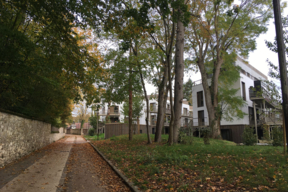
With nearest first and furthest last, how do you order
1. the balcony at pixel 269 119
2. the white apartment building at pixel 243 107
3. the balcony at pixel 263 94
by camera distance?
the balcony at pixel 263 94 < the balcony at pixel 269 119 < the white apartment building at pixel 243 107

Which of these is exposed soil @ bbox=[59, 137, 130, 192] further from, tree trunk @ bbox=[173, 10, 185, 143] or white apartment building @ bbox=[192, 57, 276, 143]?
white apartment building @ bbox=[192, 57, 276, 143]

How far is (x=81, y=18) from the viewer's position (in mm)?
7652

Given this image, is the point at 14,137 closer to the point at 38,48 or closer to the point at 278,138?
the point at 38,48

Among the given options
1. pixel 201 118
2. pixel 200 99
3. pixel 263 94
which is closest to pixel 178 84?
pixel 263 94

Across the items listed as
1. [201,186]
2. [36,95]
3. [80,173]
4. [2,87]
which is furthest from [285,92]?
[36,95]

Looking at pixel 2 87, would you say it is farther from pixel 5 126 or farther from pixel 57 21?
pixel 57 21

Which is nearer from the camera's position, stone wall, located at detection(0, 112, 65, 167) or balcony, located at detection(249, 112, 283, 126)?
stone wall, located at detection(0, 112, 65, 167)

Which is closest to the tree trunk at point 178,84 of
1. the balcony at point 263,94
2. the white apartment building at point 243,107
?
the balcony at point 263,94

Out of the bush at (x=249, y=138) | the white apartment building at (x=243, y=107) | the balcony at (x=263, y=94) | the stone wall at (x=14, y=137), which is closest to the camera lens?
the stone wall at (x=14, y=137)

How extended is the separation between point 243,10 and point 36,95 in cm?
1728

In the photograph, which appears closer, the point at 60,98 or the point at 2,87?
the point at 2,87

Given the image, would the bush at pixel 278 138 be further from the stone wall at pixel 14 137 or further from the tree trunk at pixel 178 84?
the stone wall at pixel 14 137

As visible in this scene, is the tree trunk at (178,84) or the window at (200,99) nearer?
the tree trunk at (178,84)

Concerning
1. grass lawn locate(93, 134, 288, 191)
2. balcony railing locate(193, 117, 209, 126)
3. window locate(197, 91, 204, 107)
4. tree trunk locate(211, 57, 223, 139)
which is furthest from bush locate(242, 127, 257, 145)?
window locate(197, 91, 204, 107)
